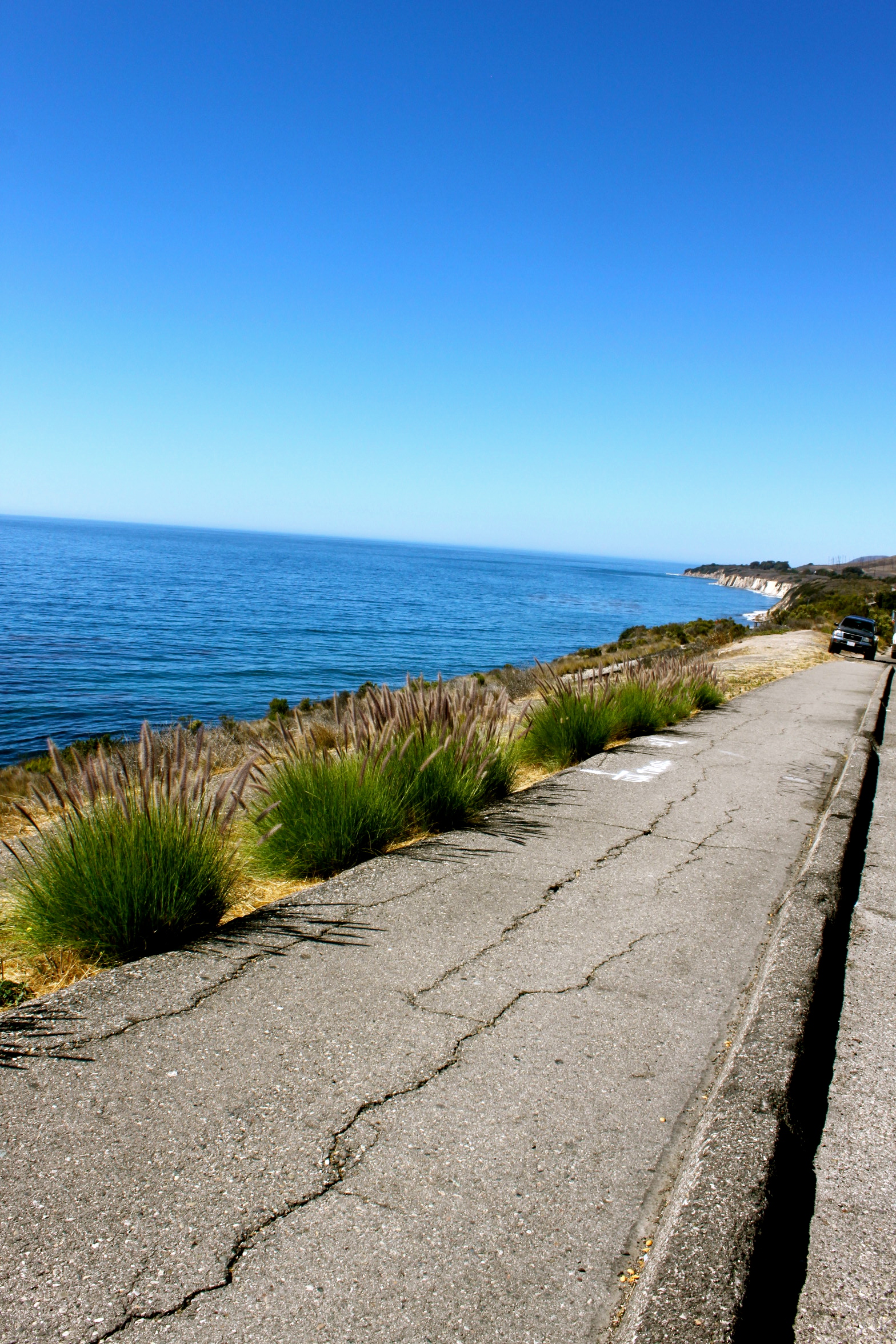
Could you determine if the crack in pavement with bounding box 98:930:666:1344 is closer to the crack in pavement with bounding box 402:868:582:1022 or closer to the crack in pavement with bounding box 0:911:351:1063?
the crack in pavement with bounding box 402:868:582:1022

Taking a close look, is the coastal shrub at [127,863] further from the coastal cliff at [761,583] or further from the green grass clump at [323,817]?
the coastal cliff at [761,583]

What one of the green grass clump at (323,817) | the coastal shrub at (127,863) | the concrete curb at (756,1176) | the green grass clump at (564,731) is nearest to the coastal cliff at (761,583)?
the green grass clump at (564,731)

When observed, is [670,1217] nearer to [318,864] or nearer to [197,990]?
[197,990]

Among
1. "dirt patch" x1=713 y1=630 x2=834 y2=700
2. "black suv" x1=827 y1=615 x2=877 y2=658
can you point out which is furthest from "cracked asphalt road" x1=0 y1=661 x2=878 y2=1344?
"black suv" x1=827 y1=615 x2=877 y2=658

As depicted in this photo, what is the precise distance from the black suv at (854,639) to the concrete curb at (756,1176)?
24.8 meters

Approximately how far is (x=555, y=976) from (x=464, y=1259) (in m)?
1.56

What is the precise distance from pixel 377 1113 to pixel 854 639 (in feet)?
89.3

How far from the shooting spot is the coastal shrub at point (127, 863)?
3.46 meters

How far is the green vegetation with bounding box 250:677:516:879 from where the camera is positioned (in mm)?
4727

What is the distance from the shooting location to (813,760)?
8.66 meters

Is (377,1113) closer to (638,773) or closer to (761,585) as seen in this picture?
(638,773)

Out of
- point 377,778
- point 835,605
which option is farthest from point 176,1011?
point 835,605

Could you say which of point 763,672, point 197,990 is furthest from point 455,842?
point 763,672

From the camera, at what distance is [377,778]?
506 centimetres
